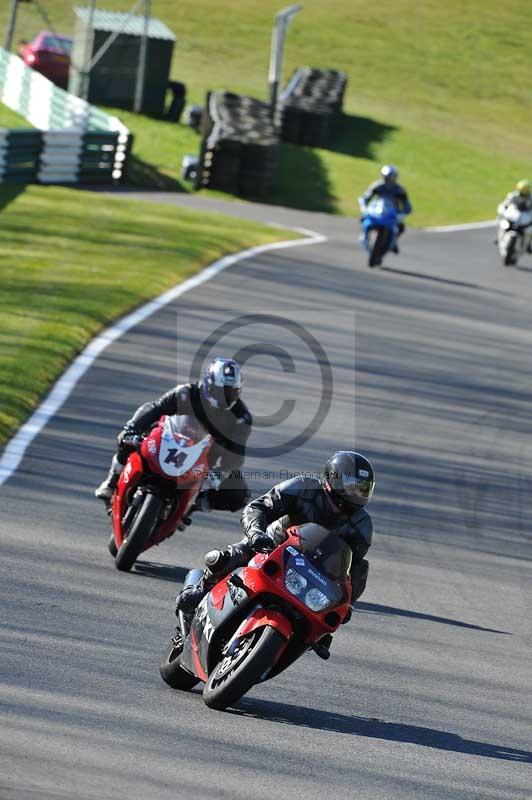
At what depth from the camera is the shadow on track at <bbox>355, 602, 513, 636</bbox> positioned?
10.3 metres

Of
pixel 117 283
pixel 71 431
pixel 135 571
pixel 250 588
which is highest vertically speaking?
pixel 250 588

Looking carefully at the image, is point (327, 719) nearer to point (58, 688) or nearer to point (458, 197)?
point (58, 688)

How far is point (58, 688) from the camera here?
7312 mm

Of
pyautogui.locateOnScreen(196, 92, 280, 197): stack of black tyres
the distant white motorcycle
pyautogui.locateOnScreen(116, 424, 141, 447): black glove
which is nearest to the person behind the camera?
pyautogui.locateOnScreen(116, 424, 141, 447): black glove

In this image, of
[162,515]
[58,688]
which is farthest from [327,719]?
[162,515]

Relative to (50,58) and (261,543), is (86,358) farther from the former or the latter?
(50,58)

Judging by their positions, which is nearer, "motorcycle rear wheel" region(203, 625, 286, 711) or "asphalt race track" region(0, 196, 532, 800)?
"asphalt race track" region(0, 196, 532, 800)

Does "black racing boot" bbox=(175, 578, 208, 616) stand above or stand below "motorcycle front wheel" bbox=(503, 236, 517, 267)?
above

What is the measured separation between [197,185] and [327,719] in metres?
29.4

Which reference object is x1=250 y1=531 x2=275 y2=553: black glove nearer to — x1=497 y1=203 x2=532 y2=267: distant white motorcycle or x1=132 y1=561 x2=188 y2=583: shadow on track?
x1=132 y1=561 x2=188 y2=583: shadow on track

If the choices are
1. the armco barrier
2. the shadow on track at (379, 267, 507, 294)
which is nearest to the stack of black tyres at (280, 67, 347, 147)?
the armco barrier

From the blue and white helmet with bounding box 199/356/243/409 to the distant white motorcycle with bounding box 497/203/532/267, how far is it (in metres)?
20.0

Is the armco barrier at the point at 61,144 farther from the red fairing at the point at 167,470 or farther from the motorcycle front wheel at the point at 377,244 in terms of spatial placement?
the red fairing at the point at 167,470

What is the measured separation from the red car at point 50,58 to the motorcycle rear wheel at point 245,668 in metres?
43.6
